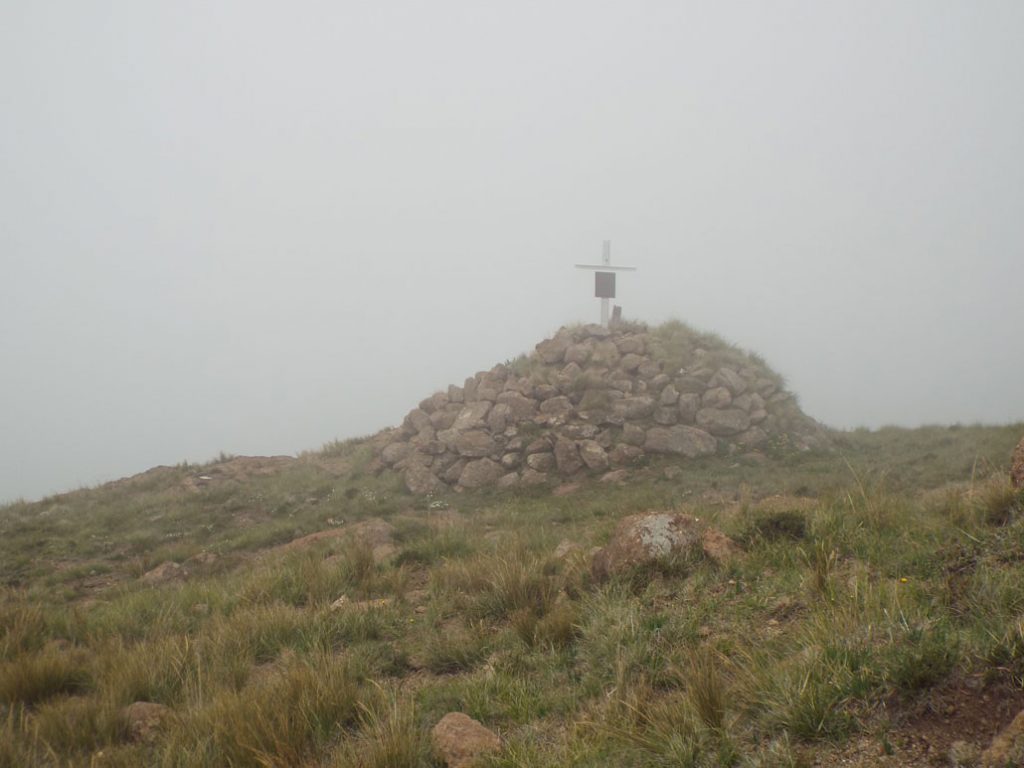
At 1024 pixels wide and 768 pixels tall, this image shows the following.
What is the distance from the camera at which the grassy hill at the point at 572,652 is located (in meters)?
2.85

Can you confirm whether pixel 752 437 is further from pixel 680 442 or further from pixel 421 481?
pixel 421 481

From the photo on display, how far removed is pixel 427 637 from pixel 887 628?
328 centimetres

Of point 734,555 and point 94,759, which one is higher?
point 734,555

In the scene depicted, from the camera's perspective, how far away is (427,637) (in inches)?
199

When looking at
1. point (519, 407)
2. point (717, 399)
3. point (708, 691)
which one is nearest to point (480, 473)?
point (519, 407)

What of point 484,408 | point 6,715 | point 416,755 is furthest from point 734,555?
point 484,408

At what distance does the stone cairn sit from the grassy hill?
6.65 metres

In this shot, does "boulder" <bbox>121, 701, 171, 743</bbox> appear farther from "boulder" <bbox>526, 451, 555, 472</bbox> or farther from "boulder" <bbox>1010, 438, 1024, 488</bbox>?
"boulder" <bbox>526, 451, 555, 472</bbox>

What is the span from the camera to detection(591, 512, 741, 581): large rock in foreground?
5.39 m

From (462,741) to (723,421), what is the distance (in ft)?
47.0

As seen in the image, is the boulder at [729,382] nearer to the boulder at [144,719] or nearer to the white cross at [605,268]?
the white cross at [605,268]

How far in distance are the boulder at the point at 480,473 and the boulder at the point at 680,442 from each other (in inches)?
149

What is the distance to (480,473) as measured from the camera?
15305mm

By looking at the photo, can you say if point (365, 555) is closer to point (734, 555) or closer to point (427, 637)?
point (427, 637)
